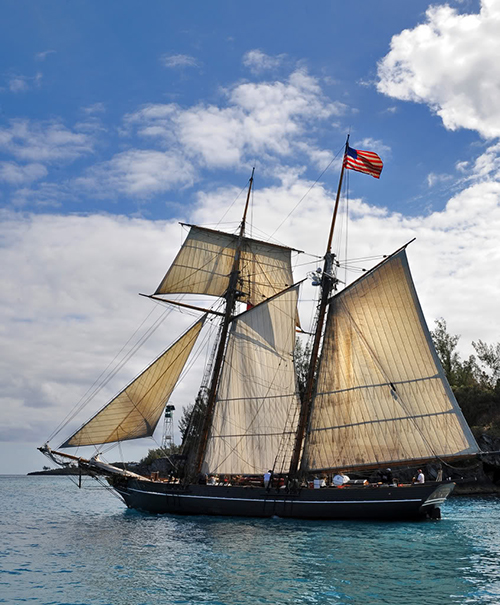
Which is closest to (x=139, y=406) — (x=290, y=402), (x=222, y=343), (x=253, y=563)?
(x=222, y=343)

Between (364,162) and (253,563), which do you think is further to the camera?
(364,162)

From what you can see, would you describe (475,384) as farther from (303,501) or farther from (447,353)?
(303,501)

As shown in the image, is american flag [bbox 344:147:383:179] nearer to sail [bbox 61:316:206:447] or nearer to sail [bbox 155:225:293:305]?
sail [bbox 155:225:293:305]

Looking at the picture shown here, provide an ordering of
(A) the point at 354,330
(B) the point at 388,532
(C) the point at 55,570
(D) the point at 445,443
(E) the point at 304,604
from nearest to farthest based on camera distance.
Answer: (E) the point at 304,604 < (C) the point at 55,570 < (B) the point at 388,532 < (D) the point at 445,443 < (A) the point at 354,330

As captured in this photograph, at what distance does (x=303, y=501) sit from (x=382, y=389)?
319 inches

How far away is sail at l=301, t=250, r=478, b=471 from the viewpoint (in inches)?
1228

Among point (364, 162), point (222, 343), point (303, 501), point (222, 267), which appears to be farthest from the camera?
point (222, 267)

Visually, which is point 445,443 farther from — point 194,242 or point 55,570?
point 194,242

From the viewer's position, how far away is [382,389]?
3244 centimetres

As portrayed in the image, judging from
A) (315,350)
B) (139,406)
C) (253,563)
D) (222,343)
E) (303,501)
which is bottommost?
(253,563)

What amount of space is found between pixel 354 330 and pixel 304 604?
2093 cm

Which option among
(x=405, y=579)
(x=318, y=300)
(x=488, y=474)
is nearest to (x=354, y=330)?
(x=318, y=300)

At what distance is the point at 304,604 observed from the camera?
15.0 meters

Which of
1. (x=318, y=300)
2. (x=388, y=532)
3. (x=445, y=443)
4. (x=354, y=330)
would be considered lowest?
(x=388, y=532)
